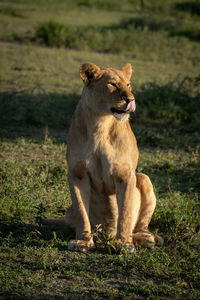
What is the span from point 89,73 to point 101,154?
0.64 metres

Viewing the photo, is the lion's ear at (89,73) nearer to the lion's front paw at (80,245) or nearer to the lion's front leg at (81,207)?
the lion's front leg at (81,207)

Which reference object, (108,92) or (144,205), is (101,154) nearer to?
(108,92)

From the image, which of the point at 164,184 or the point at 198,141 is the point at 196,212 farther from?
the point at 198,141

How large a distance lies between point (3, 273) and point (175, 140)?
15.4 feet

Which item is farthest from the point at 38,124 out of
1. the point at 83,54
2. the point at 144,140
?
the point at 83,54

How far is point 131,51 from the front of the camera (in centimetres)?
1527

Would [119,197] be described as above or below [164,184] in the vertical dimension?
above

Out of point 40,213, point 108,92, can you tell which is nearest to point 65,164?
point 40,213

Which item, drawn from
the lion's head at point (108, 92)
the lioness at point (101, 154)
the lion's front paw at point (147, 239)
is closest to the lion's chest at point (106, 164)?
the lioness at point (101, 154)

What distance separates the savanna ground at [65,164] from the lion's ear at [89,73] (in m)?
1.20

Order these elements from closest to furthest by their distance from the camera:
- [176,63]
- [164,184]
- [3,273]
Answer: [3,273] → [164,184] → [176,63]

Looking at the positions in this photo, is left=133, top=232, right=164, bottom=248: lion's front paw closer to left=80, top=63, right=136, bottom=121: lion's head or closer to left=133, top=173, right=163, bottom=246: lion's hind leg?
left=133, top=173, right=163, bottom=246: lion's hind leg

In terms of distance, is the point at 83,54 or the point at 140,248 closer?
the point at 140,248

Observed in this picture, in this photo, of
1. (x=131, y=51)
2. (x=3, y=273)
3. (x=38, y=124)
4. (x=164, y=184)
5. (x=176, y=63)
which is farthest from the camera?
(x=131, y=51)
